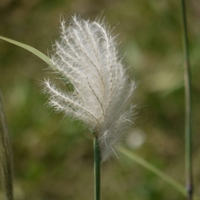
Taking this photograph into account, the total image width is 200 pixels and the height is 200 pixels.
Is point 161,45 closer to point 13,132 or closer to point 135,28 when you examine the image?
point 135,28

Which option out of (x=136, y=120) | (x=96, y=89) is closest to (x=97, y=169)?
(x=96, y=89)

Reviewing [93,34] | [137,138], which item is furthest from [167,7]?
[93,34]

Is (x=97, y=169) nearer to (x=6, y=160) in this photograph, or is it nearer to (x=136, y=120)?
(x=6, y=160)

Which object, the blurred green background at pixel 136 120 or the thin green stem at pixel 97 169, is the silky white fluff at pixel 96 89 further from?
the blurred green background at pixel 136 120

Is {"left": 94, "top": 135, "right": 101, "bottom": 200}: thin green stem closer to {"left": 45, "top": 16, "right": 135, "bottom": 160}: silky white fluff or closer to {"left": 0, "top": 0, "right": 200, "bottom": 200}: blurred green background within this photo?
{"left": 45, "top": 16, "right": 135, "bottom": 160}: silky white fluff

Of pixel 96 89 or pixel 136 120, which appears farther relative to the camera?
pixel 136 120

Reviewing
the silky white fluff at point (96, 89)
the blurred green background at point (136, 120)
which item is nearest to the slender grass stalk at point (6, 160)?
the silky white fluff at point (96, 89)

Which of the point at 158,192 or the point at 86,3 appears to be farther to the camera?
the point at 86,3
